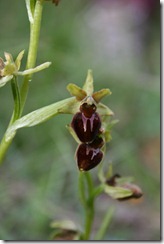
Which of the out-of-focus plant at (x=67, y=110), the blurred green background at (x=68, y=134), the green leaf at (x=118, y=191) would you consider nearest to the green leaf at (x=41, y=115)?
the out-of-focus plant at (x=67, y=110)

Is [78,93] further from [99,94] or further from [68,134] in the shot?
[68,134]

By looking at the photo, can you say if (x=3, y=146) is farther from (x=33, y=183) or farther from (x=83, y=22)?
(x=83, y=22)

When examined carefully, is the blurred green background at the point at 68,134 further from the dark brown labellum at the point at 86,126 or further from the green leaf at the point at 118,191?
the dark brown labellum at the point at 86,126

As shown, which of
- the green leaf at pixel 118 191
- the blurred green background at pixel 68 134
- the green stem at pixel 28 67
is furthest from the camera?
the blurred green background at pixel 68 134

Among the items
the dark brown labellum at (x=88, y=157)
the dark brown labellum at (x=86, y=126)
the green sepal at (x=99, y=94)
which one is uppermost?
the green sepal at (x=99, y=94)

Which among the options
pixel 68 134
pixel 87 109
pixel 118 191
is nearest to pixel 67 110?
pixel 87 109

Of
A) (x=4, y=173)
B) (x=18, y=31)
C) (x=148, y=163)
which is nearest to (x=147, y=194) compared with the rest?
(x=148, y=163)

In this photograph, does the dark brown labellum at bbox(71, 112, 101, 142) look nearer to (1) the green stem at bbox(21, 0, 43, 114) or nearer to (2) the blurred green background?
(1) the green stem at bbox(21, 0, 43, 114)

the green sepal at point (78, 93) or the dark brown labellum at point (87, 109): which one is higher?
the green sepal at point (78, 93)
